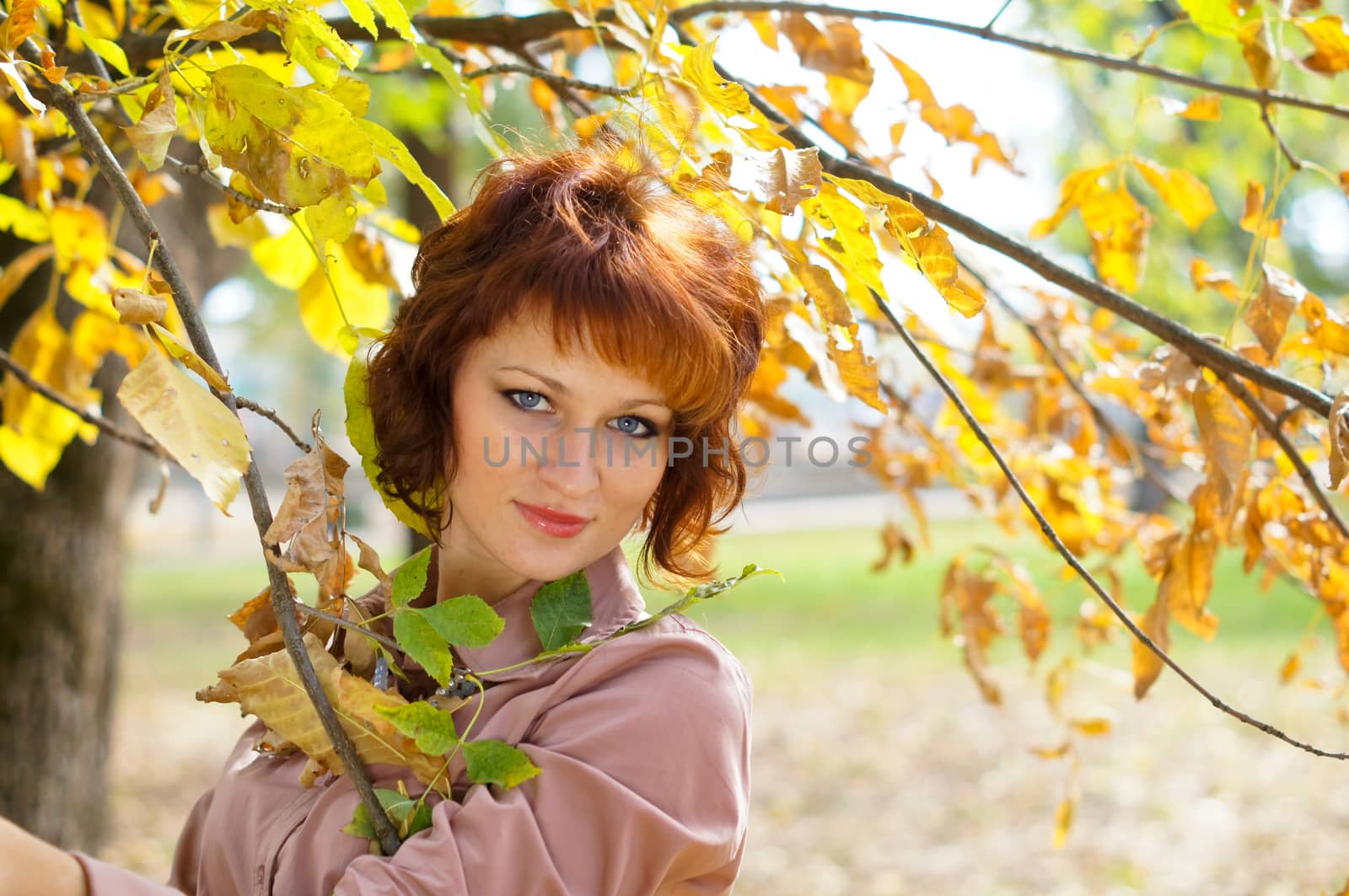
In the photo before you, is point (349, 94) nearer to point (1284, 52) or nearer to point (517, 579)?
point (517, 579)

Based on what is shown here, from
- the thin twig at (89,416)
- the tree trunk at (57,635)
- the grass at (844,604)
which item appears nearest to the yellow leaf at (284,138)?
the thin twig at (89,416)

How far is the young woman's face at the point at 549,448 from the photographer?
1.19m

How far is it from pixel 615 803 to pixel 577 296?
1.52 feet

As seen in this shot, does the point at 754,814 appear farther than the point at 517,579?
Yes

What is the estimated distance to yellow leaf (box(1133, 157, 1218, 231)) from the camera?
1657 mm

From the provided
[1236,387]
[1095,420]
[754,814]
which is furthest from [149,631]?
[1236,387]

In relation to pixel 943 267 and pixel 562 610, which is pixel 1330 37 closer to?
pixel 943 267

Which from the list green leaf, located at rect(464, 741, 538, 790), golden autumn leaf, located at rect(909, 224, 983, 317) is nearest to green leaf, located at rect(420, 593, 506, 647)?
green leaf, located at rect(464, 741, 538, 790)

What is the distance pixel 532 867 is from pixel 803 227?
82 cm

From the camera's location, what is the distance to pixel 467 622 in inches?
39.3

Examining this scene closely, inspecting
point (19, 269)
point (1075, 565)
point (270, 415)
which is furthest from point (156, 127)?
point (19, 269)

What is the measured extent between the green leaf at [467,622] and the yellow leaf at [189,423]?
0.22 metres

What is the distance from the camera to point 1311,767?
557 centimetres

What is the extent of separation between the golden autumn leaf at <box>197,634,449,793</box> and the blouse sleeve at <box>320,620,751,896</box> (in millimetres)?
67
